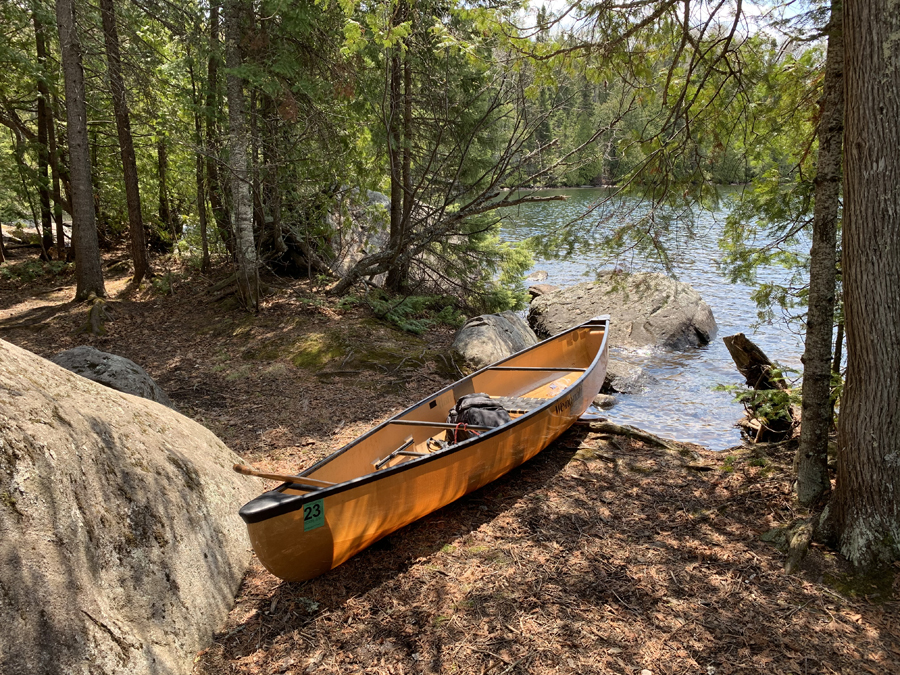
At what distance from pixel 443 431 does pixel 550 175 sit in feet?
18.7

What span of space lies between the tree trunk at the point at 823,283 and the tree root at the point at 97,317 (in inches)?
393

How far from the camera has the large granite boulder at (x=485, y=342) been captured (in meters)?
9.10

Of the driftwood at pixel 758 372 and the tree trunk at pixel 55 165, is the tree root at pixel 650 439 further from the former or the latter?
the tree trunk at pixel 55 165

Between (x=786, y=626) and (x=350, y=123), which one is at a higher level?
(x=350, y=123)

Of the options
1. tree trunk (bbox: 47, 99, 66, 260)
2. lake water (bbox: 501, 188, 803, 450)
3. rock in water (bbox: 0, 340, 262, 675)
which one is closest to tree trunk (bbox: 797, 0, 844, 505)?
lake water (bbox: 501, 188, 803, 450)

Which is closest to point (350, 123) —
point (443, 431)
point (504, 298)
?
point (504, 298)

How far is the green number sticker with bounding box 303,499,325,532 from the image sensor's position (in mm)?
3559

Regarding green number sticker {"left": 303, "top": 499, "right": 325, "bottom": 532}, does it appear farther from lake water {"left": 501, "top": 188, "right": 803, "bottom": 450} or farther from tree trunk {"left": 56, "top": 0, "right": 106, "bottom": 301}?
tree trunk {"left": 56, "top": 0, "right": 106, "bottom": 301}

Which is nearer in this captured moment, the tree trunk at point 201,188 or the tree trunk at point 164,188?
the tree trunk at point 201,188

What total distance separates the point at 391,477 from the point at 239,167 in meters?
6.95

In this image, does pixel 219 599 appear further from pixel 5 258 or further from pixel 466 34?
pixel 5 258

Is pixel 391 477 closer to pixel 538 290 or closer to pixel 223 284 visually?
pixel 223 284

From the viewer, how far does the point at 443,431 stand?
5961 millimetres

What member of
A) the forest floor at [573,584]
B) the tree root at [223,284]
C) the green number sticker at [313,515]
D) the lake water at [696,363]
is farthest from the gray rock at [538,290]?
the green number sticker at [313,515]
